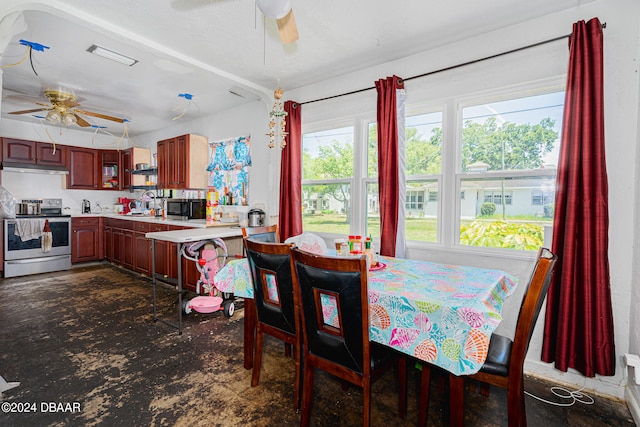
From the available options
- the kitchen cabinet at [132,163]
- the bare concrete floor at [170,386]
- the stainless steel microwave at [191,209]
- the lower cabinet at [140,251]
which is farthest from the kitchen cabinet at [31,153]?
the bare concrete floor at [170,386]

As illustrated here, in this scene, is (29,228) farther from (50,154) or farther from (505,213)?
(505,213)

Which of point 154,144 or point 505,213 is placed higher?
point 154,144

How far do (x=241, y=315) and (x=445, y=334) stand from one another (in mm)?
2496

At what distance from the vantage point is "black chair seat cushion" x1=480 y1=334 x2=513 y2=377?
1.36 meters

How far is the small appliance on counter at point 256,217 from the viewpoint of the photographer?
3.86 meters

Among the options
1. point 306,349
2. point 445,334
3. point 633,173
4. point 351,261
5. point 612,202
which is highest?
point 633,173

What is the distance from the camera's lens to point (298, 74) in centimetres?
324

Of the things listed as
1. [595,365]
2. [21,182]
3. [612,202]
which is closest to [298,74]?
[612,202]

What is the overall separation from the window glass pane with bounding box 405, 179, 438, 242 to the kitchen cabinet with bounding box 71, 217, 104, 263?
5.69 meters

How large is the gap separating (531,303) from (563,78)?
177 centimetres

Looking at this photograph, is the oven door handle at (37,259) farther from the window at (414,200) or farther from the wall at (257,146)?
the window at (414,200)

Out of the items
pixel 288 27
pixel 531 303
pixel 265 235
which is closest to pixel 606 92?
pixel 531 303

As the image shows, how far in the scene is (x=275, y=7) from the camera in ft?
5.09

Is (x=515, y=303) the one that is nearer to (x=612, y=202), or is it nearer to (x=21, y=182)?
(x=612, y=202)
